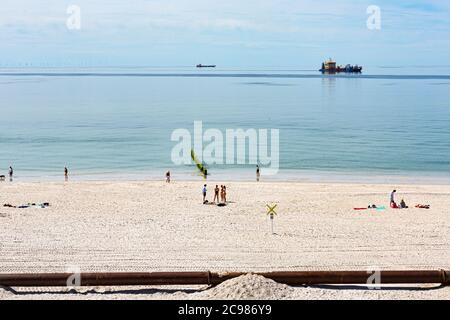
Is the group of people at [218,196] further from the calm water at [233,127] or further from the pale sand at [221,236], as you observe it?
the calm water at [233,127]

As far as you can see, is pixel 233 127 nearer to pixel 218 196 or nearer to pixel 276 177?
pixel 276 177

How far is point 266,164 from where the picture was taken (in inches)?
1731

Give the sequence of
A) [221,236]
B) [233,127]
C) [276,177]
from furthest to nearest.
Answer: [233,127] → [276,177] → [221,236]

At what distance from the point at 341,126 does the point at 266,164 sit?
25.7 meters

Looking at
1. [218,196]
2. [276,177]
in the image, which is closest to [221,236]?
[218,196]

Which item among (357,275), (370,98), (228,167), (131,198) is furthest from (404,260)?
(370,98)

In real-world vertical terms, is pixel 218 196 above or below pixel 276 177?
below

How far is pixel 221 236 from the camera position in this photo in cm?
2052

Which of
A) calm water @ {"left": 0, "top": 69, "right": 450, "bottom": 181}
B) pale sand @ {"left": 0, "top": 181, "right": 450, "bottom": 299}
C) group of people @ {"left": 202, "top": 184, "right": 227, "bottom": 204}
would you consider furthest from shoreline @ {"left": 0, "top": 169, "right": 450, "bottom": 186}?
group of people @ {"left": 202, "top": 184, "right": 227, "bottom": 204}

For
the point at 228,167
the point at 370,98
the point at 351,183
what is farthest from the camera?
the point at 370,98

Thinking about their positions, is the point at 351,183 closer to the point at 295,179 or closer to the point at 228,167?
the point at 295,179

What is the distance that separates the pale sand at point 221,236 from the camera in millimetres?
16438

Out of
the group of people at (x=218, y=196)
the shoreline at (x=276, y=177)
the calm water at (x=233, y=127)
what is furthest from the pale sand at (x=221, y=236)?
the calm water at (x=233, y=127)

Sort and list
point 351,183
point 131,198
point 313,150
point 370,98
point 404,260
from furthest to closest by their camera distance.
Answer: point 370,98
point 313,150
point 351,183
point 131,198
point 404,260
